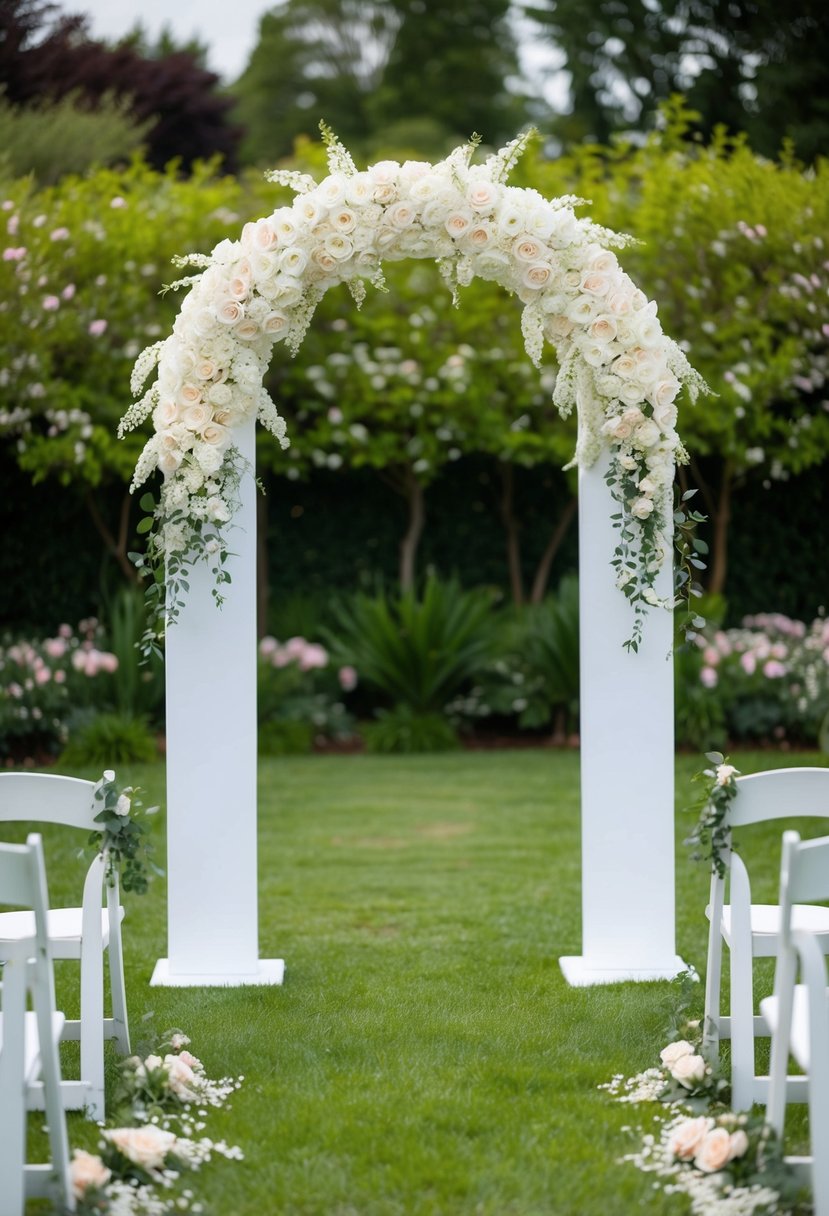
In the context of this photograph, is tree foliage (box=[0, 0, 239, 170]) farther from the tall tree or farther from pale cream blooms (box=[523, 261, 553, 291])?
Result: pale cream blooms (box=[523, 261, 553, 291])

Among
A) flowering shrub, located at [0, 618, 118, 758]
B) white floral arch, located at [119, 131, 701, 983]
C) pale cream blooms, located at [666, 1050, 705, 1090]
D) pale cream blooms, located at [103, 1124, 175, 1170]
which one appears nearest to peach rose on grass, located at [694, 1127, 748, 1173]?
pale cream blooms, located at [666, 1050, 705, 1090]

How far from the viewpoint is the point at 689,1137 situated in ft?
10.4

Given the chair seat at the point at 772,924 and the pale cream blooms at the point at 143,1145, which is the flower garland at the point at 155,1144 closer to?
the pale cream blooms at the point at 143,1145

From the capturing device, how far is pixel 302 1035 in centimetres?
417

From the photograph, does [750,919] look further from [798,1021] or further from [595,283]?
[595,283]

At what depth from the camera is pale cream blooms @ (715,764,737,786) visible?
11.8 feet

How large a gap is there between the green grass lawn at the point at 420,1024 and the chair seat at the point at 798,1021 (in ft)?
1.44

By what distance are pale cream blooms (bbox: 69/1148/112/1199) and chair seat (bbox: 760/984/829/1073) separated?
1.50 meters

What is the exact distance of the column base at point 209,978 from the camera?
465cm

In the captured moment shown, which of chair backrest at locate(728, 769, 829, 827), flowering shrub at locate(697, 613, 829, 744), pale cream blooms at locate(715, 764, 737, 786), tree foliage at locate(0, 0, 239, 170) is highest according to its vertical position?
tree foliage at locate(0, 0, 239, 170)

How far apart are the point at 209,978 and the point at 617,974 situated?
1396mm

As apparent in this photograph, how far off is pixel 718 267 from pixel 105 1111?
780cm

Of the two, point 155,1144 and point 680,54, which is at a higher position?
point 680,54

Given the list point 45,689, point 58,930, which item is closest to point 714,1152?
point 58,930
